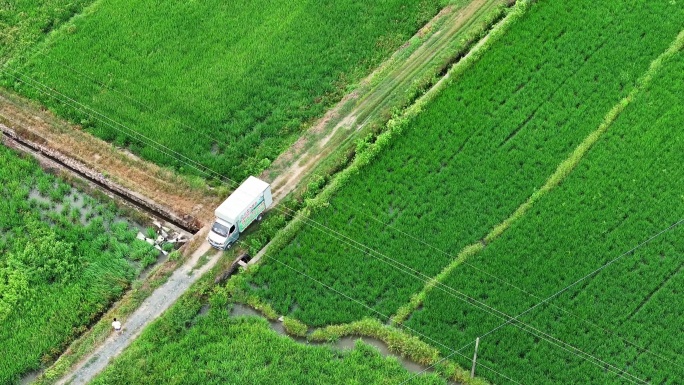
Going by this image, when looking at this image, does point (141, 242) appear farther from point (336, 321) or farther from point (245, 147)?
point (336, 321)

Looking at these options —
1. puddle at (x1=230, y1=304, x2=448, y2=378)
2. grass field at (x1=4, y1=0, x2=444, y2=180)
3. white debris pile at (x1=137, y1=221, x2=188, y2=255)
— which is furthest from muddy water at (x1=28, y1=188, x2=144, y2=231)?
puddle at (x1=230, y1=304, x2=448, y2=378)

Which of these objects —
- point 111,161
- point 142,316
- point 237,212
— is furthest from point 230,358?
point 111,161

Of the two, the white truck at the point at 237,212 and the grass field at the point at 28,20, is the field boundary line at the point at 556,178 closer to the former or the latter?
the white truck at the point at 237,212

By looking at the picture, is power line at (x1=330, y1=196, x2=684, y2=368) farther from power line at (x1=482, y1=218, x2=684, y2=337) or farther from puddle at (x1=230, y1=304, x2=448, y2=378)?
puddle at (x1=230, y1=304, x2=448, y2=378)

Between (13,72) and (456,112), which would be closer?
(456,112)

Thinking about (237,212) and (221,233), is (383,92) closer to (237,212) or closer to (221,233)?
(237,212)

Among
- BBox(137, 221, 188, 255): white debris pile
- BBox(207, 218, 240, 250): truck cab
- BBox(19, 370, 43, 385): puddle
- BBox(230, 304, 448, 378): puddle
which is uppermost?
BBox(207, 218, 240, 250): truck cab

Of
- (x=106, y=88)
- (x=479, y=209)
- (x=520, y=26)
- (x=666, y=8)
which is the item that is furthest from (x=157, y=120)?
(x=666, y=8)
